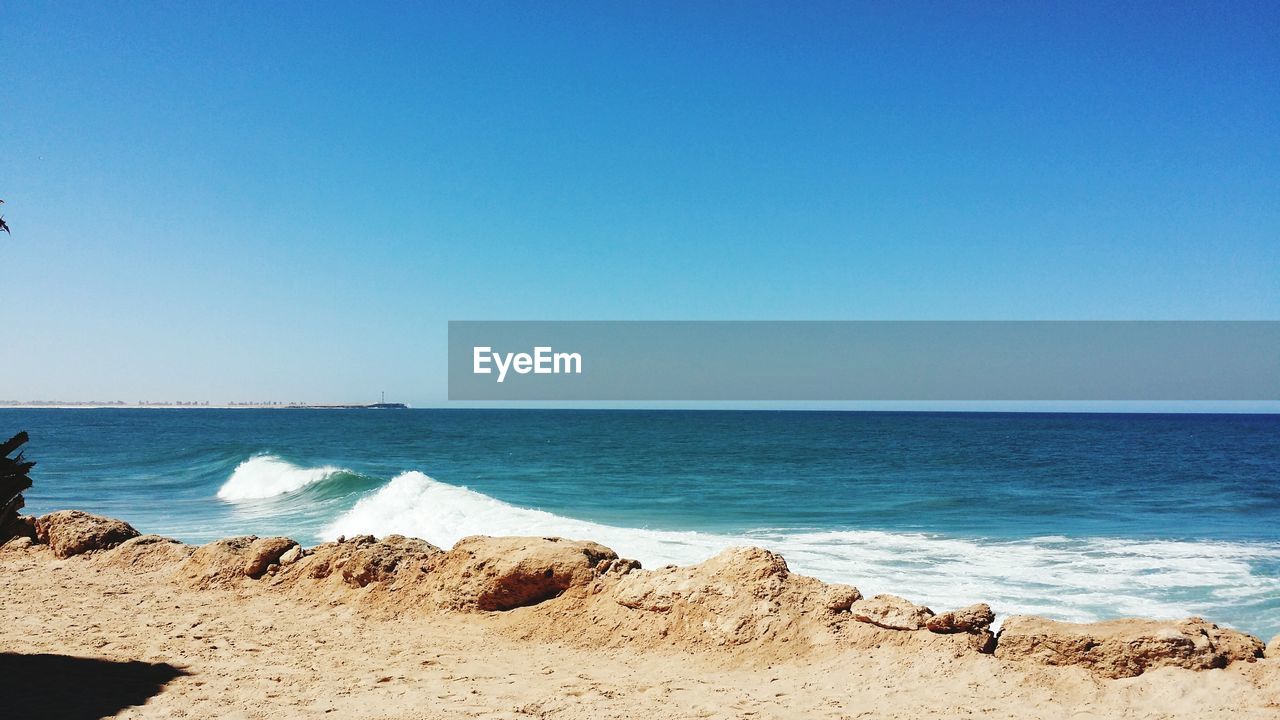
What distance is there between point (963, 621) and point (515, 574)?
420 centimetres

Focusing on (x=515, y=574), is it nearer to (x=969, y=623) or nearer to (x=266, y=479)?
(x=969, y=623)

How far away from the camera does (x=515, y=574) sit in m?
8.05

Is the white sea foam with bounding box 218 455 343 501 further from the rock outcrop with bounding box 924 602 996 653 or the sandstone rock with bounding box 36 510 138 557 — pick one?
the rock outcrop with bounding box 924 602 996 653

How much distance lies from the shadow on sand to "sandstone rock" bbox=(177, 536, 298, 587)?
257cm

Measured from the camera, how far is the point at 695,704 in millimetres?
5676

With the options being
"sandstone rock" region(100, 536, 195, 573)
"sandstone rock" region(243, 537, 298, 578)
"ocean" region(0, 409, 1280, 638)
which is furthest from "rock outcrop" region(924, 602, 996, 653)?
"sandstone rock" region(100, 536, 195, 573)

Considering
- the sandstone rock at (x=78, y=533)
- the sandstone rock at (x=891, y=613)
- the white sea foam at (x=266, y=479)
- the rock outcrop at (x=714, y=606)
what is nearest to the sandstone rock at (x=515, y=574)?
the rock outcrop at (x=714, y=606)

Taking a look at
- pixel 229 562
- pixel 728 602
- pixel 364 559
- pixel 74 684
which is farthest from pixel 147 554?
pixel 728 602

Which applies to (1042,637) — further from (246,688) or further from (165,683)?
(165,683)

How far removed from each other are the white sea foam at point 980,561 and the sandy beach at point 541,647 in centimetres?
532

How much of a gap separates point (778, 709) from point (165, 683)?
466cm

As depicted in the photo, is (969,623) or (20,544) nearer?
(969,623)

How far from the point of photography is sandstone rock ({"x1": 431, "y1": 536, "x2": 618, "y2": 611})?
26.5 ft

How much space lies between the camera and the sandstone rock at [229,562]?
9.34m
